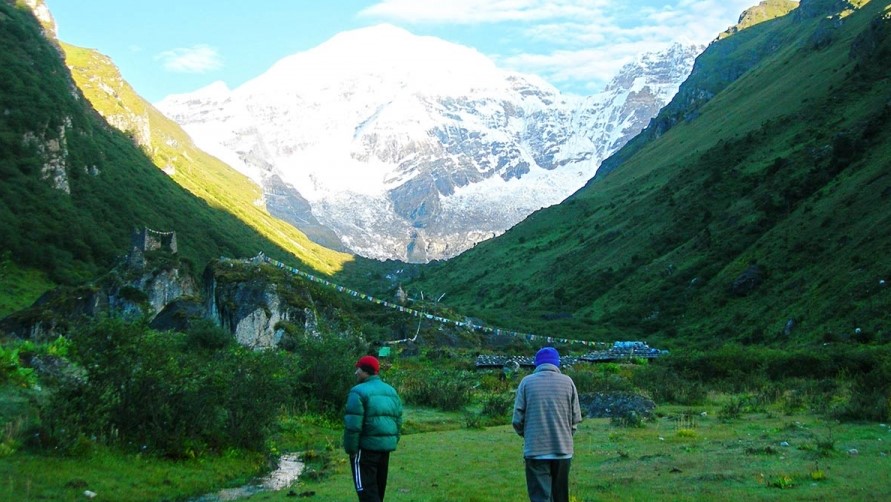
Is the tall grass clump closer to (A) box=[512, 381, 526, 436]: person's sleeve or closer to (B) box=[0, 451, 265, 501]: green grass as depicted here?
(B) box=[0, 451, 265, 501]: green grass

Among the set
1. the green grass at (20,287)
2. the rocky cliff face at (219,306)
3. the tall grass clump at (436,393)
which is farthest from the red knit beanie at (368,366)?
the green grass at (20,287)

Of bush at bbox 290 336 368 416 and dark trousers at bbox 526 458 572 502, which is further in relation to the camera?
bush at bbox 290 336 368 416

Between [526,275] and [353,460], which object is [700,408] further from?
[526,275]

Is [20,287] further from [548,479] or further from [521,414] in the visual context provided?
[548,479]

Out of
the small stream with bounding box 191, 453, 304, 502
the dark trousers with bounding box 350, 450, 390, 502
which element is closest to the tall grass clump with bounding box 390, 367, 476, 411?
the small stream with bounding box 191, 453, 304, 502

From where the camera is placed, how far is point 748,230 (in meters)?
82.9

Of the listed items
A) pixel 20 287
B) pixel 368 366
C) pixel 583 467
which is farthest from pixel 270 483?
pixel 20 287

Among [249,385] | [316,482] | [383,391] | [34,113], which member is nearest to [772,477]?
[383,391]

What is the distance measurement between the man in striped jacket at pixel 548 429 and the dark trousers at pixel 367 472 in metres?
2.37

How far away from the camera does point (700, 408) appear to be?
31094 millimetres

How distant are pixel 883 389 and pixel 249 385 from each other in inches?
754

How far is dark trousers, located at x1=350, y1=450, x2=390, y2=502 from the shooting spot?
41.4 ft

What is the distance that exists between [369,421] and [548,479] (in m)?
2.94

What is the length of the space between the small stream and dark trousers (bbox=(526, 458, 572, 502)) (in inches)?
302
